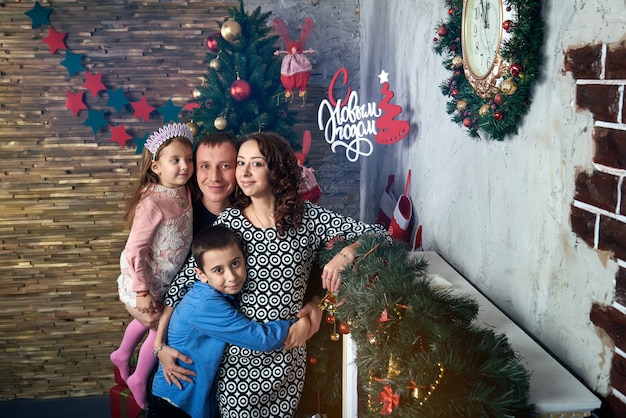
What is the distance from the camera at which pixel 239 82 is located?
10.2ft

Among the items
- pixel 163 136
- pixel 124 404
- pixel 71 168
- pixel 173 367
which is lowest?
pixel 124 404

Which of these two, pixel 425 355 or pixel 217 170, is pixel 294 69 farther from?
pixel 425 355

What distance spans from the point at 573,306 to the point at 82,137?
10.7ft

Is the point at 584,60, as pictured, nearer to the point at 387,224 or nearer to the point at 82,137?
the point at 387,224

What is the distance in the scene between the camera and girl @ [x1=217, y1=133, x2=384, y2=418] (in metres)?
1.78

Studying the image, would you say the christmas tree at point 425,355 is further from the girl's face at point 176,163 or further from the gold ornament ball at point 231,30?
the gold ornament ball at point 231,30

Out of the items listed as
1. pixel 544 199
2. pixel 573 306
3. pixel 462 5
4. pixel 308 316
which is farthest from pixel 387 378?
pixel 462 5

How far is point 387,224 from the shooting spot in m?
3.03

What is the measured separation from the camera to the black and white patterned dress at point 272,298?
70.2 inches

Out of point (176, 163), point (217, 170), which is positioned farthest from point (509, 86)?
point (176, 163)

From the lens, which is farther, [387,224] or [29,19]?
[29,19]

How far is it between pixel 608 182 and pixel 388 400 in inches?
23.1

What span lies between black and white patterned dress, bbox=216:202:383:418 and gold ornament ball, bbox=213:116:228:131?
1325 millimetres

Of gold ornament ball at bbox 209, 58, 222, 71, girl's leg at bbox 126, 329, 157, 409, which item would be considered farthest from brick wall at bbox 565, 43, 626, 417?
gold ornament ball at bbox 209, 58, 222, 71
